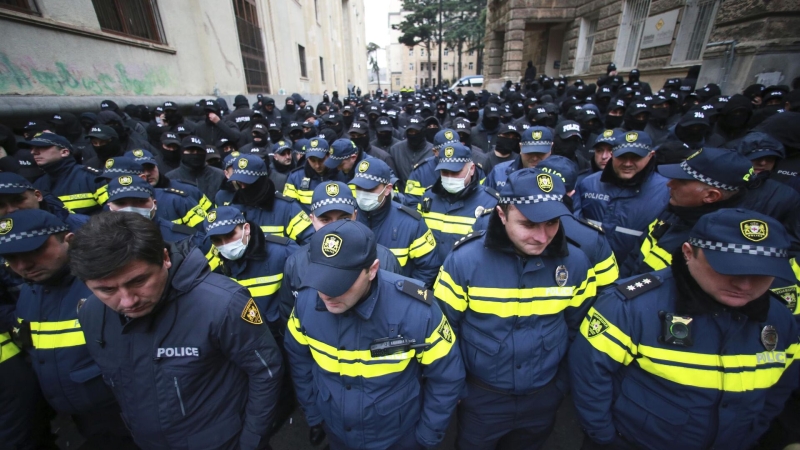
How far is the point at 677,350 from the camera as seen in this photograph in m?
1.69

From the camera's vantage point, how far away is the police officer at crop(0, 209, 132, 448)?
1974 mm

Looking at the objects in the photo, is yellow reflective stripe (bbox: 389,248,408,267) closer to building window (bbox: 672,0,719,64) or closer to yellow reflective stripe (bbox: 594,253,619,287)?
yellow reflective stripe (bbox: 594,253,619,287)

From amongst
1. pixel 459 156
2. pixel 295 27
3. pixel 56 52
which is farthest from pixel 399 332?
pixel 295 27

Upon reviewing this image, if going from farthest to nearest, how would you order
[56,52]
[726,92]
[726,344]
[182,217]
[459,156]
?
1. [726,92]
2. [56,52]
3. [182,217]
4. [459,156]
5. [726,344]

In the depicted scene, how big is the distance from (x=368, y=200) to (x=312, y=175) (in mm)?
Result: 1814

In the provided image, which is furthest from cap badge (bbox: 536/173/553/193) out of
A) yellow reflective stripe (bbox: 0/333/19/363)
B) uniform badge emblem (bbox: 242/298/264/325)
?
yellow reflective stripe (bbox: 0/333/19/363)

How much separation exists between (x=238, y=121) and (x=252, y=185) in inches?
247

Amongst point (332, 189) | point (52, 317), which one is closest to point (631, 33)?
point (332, 189)

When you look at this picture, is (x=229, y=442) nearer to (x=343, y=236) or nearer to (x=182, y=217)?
(x=343, y=236)

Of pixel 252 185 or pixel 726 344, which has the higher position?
pixel 252 185

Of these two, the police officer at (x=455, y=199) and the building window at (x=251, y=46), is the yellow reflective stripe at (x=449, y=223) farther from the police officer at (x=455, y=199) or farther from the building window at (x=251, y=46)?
the building window at (x=251, y=46)

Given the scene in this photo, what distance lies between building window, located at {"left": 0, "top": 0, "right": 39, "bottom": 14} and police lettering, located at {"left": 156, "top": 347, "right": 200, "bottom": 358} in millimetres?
8631

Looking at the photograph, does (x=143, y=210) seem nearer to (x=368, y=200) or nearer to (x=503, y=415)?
(x=368, y=200)

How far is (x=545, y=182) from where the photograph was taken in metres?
1.92
